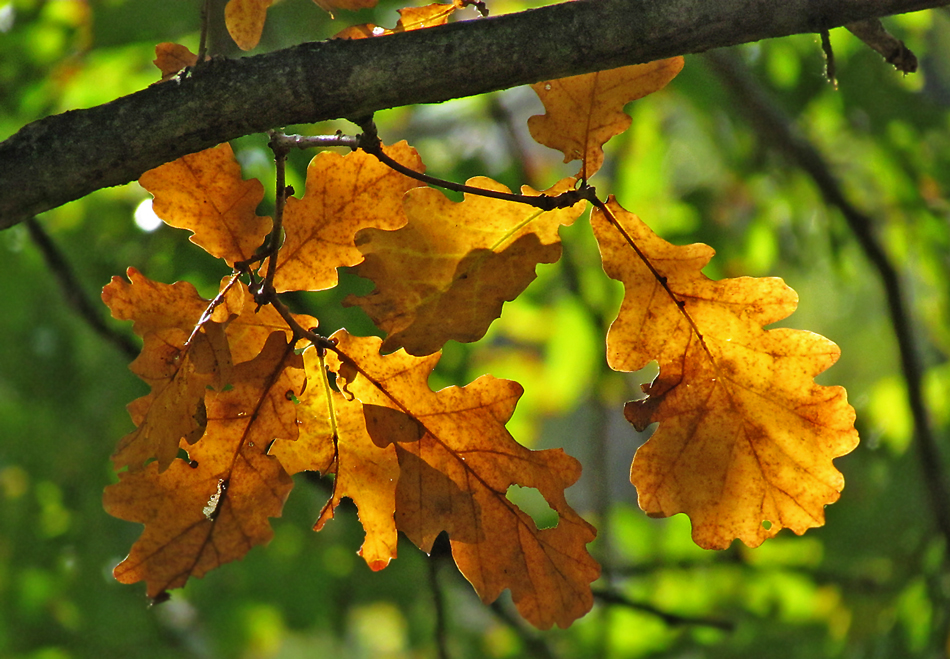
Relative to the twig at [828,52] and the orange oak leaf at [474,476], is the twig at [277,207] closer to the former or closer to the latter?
the orange oak leaf at [474,476]

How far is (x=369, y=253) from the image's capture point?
2.48 ft

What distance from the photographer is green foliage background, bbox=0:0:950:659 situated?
6.21 feet

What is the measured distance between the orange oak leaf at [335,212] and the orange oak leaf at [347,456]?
77 millimetres

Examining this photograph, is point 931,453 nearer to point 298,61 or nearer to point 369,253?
point 369,253

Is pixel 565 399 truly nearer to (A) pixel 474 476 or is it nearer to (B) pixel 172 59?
(A) pixel 474 476

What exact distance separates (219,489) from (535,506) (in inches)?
103

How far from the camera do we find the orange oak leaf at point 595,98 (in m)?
0.75

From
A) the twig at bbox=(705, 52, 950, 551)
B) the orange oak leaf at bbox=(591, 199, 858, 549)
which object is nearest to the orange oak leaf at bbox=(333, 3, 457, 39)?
the orange oak leaf at bbox=(591, 199, 858, 549)

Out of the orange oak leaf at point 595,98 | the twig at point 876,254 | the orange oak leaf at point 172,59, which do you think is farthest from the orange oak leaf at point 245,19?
the twig at point 876,254

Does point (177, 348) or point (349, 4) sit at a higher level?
point (349, 4)

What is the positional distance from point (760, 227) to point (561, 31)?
1908 millimetres

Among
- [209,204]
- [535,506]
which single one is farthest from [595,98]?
[535,506]

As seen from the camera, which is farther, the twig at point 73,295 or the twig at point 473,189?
the twig at point 73,295

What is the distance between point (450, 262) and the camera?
0.77m
